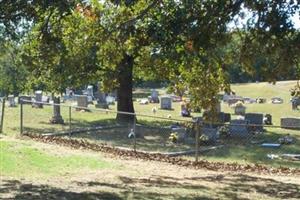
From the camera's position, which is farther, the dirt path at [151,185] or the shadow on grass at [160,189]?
the dirt path at [151,185]

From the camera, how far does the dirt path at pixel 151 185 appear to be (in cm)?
1033

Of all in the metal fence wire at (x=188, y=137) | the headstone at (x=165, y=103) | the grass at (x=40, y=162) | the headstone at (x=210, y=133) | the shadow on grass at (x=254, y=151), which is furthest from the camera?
the headstone at (x=165, y=103)

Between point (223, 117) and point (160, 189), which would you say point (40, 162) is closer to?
point (160, 189)

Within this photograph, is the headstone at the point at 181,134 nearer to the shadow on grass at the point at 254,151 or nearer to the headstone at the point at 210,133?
the headstone at the point at 210,133

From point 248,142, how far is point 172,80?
5.95 m

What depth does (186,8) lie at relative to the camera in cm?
1219

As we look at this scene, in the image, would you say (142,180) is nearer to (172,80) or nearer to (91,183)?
(91,183)

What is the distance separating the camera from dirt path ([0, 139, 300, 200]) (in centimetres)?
1033

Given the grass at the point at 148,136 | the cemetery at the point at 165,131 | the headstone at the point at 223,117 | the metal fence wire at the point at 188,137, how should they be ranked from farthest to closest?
the headstone at the point at 223,117 → the metal fence wire at the point at 188,137 → the grass at the point at 148,136 → the cemetery at the point at 165,131

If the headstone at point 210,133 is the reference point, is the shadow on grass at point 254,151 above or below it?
below

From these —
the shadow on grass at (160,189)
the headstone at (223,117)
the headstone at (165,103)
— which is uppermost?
the headstone at (165,103)

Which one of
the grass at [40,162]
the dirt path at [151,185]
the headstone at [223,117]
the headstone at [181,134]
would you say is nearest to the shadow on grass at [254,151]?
the headstone at [181,134]

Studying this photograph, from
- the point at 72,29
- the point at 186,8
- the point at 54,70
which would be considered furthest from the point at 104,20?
the point at 186,8

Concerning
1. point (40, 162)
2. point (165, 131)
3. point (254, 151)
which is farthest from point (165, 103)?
point (40, 162)
